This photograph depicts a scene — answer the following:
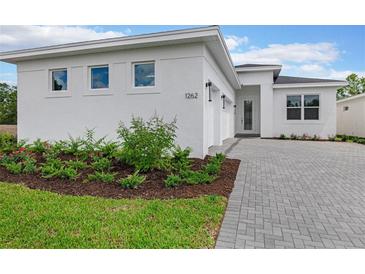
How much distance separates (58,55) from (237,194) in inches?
358

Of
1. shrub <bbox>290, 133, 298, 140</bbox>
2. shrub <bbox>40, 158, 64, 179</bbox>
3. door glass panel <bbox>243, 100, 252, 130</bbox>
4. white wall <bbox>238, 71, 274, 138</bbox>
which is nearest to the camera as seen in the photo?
shrub <bbox>40, 158, 64, 179</bbox>

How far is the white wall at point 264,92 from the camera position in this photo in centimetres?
1716

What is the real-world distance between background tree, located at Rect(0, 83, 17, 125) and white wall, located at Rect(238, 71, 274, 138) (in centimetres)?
2378

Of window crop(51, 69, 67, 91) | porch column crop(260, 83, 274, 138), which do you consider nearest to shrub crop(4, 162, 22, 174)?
window crop(51, 69, 67, 91)

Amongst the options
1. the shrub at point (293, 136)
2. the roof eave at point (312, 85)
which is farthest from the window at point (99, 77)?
the shrub at point (293, 136)

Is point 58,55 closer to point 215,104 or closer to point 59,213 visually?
point 215,104

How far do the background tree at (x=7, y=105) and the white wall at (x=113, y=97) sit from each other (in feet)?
61.1

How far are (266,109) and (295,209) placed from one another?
1391 cm

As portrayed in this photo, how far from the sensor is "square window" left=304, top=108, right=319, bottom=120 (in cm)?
1706

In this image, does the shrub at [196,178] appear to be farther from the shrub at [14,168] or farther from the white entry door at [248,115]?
the white entry door at [248,115]

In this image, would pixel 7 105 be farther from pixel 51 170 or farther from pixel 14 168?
pixel 51 170

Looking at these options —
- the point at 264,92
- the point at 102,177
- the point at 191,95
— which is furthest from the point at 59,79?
the point at 264,92

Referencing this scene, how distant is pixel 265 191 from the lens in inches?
208

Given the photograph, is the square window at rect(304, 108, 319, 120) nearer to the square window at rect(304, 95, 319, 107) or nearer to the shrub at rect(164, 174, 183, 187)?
the square window at rect(304, 95, 319, 107)
